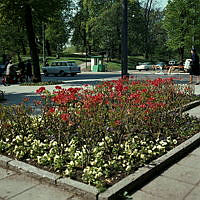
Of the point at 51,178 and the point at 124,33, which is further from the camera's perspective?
the point at 124,33

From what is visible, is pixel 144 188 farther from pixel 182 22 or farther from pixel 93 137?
pixel 182 22

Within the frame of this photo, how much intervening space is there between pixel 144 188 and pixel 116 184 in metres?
0.48

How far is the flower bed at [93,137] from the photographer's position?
14.6ft

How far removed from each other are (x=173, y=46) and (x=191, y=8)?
19.8ft

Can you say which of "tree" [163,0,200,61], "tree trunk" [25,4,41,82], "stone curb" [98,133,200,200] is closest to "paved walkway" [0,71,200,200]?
"stone curb" [98,133,200,200]

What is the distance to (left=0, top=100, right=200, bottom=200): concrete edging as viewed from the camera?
146 inches

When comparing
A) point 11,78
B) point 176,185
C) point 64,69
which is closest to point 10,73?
point 11,78

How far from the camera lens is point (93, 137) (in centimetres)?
541

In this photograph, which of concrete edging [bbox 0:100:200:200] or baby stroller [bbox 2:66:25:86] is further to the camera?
baby stroller [bbox 2:66:25:86]

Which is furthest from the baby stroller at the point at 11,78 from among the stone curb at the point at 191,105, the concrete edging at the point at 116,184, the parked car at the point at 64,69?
the concrete edging at the point at 116,184

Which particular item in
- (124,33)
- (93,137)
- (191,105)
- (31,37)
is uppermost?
(31,37)

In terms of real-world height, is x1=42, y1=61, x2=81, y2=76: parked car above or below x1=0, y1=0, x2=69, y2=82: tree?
below

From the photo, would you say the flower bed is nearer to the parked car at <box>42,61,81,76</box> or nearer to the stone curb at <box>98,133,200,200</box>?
the stone curb at <box>98,133,200,200</box>

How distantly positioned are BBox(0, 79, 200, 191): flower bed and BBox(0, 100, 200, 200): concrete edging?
5.5 inches
